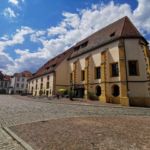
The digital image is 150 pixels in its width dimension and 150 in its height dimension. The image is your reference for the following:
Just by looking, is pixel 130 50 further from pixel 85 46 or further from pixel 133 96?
pixel 85 46

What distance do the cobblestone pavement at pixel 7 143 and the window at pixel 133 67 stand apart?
24.8 metres

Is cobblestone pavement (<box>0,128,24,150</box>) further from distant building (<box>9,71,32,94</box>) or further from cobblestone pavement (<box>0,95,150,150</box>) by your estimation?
distant building (<box>9,71,32,94</box>)

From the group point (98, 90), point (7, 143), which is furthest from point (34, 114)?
point (98, 90)

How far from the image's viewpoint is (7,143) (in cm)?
620

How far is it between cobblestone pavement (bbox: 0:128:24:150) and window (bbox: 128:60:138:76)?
24.8 m

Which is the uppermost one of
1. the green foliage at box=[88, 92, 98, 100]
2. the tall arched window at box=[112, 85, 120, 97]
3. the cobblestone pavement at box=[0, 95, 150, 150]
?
the tall arched window at box=[112, 85, 120, 97]

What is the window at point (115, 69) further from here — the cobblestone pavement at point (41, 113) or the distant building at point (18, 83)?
the distant building at point (18, 83)

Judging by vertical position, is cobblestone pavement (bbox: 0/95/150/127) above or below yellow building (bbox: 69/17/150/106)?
below

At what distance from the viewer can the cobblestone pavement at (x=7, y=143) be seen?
224 inches

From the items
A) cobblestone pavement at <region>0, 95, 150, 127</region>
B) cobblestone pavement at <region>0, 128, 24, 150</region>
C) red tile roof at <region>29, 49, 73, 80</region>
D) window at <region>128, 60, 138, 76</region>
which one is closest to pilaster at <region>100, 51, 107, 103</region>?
window at <region>128, 60, 138, 76</region>

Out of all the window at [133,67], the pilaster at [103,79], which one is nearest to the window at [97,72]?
the pilaster at [103,79]

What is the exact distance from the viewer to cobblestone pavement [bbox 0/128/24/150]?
5.70 meters

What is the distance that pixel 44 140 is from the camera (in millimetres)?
6578

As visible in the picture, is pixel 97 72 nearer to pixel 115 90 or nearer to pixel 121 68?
pixel 115 90
